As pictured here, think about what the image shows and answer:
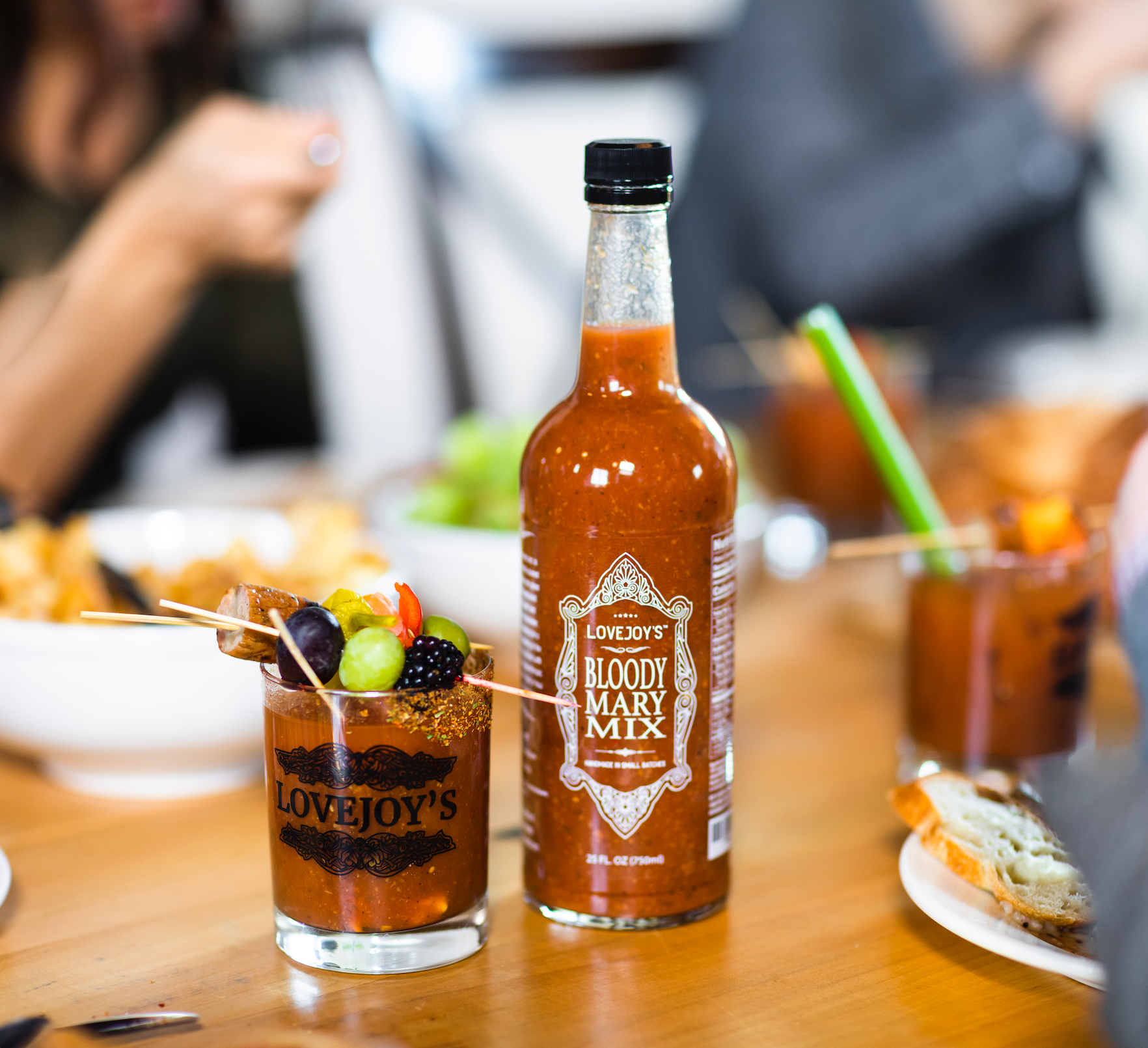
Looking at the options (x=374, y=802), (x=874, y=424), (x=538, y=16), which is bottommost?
(x=374, y=802)

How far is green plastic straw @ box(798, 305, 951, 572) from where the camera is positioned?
2.84ft

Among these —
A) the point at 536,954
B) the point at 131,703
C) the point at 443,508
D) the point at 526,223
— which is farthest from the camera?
the point at 526,223

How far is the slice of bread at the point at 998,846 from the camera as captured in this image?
→ 26.5 inches

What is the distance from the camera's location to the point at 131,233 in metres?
1.63

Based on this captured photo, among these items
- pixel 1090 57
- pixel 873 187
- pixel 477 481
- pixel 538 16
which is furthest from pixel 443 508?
pixel 538 16

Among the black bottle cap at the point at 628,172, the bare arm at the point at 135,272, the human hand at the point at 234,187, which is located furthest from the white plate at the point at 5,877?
the human hand at the point at 234,187

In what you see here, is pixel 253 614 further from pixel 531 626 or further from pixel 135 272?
pixel 135 272

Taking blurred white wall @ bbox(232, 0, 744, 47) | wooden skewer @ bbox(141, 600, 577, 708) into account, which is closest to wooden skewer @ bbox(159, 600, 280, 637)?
wooden skewer @ bbox(141, 600, 577, 708)

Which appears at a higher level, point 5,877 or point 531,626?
point 531,626

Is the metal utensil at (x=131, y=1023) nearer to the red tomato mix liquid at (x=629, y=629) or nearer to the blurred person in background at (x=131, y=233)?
the red tomato mix liquid at (x=629, y=629)

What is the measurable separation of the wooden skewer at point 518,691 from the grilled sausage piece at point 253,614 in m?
0.09

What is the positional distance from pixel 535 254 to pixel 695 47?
61cm

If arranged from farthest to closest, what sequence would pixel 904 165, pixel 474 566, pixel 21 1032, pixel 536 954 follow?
pixel 904 165 → pixel 474 566 → pixel 536 954 → pixel 21 1032

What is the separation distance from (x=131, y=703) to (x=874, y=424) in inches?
20.9
